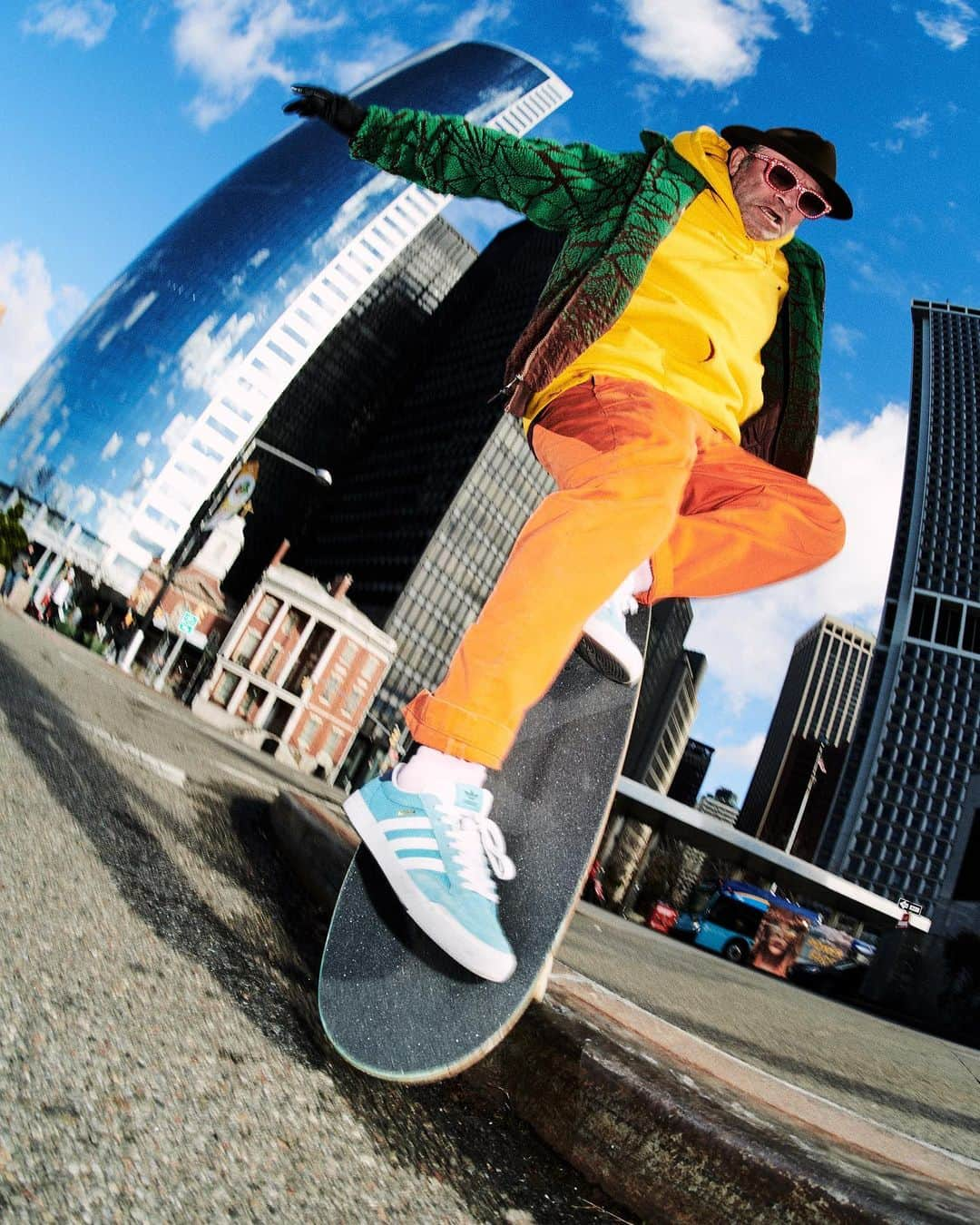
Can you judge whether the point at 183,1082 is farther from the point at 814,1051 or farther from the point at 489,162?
the point at 814,1051

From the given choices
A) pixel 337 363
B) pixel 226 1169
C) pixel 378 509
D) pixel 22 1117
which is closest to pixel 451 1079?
pixel 226 1169

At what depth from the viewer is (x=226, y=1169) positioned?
651 millimetres

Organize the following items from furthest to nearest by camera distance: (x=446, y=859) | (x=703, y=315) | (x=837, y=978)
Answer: (x=837, y=978), (x=703, y=315), (x=446, y=859)

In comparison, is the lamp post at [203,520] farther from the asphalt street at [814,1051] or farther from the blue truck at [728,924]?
the blue truck at [728,924]

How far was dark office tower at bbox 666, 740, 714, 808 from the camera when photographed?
388 feet

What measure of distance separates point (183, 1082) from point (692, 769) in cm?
12607

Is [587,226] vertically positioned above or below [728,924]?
above

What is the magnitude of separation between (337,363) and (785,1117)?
3597 inches

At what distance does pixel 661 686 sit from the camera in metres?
91.9

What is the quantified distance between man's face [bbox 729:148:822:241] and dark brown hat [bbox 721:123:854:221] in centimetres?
2

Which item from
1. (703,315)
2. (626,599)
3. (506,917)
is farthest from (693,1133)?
(703,315)

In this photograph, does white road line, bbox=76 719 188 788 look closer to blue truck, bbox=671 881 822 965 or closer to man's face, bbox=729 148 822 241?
man's face, bbox=729 148 822 241

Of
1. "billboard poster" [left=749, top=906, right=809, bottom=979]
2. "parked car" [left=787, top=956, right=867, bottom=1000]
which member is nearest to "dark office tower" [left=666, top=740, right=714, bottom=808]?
"billboard poster" [left=749, top=906, right=809, bottom=979]

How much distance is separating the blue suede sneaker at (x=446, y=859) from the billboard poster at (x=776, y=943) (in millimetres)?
21605
